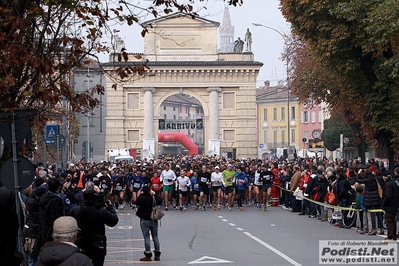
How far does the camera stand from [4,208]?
9547 mm

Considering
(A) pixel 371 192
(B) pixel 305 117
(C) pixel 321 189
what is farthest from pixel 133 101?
(A) pixel 371 192

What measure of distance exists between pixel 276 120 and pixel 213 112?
41.4 meters

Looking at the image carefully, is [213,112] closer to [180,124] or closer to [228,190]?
[180,124]

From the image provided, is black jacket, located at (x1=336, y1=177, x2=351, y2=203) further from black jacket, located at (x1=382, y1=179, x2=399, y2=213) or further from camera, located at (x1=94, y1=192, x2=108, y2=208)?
camera, located at (x1=94, y1=192, x2=108, y2=208)

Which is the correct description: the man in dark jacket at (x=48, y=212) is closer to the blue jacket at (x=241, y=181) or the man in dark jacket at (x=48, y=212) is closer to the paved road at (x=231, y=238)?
the paved road at (x=231, y=238)

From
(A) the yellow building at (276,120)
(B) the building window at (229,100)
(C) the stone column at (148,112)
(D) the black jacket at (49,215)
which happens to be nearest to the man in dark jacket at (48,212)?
(D) the black jacket at (49,215)

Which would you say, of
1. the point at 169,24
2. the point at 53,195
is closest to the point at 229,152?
the point at 169,24

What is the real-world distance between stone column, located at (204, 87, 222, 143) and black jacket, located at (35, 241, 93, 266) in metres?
69.2

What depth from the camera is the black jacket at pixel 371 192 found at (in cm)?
2209

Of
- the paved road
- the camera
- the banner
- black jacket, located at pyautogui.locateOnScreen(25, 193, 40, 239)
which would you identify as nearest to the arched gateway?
the banner

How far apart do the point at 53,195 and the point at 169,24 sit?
5986cm

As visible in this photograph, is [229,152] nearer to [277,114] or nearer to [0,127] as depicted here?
[277,114]

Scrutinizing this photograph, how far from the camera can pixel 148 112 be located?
76.2 metres

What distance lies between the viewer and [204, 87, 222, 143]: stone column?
76500 millimetres
